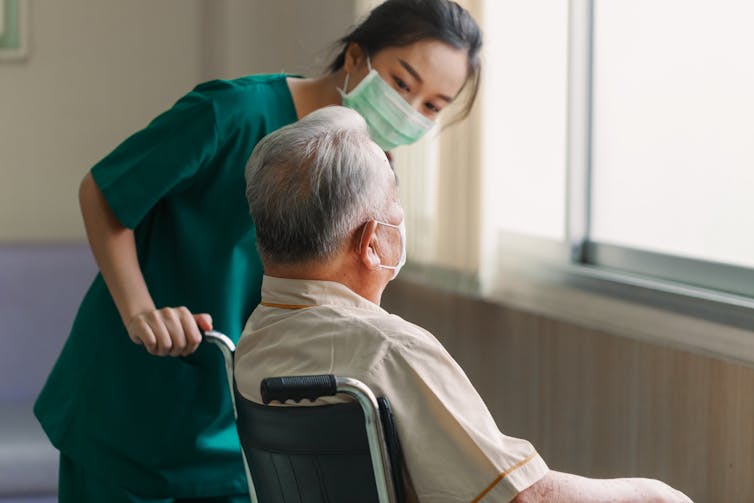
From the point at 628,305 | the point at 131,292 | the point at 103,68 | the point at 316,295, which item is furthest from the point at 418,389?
the point at 103,68

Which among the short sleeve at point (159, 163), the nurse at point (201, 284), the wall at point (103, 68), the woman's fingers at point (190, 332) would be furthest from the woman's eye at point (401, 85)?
the wall at point (103, 68)

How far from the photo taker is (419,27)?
1680 mm

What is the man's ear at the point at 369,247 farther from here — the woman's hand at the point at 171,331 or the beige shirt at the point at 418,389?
the woman's hand at the point at 171,331

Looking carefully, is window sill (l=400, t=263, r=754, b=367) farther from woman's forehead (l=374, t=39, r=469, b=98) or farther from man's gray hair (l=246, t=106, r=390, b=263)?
man's gray hair (l=246, t=106, r=390, b=263)

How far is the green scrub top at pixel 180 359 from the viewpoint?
1.69 meters

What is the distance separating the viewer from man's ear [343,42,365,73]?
5.77 ft

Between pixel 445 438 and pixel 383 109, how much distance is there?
77 cm

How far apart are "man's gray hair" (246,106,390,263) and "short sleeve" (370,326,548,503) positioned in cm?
18

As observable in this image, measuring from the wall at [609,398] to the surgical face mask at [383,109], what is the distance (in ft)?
2.24

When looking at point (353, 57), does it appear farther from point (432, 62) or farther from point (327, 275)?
point (327, 275)

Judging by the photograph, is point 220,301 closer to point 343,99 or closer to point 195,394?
point 195,394

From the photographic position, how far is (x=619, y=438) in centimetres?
213

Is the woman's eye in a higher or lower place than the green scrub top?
higher

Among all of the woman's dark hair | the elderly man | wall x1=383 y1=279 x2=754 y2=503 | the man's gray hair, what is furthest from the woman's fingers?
wall x1=383 y1=279 x2=754 y2=503
